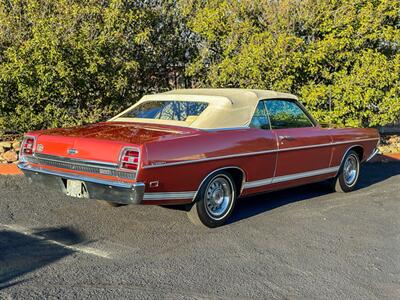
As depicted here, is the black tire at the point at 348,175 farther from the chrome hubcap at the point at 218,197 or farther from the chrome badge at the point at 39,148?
the chrome badge at the point at 39,148

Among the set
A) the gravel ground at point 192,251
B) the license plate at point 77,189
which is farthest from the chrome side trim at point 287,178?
the license plate at point 77,189

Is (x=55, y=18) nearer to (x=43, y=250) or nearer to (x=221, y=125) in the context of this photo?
(x=221, y=125)

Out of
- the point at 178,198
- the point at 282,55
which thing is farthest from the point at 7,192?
the point at 282,55

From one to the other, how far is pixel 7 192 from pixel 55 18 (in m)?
3.24

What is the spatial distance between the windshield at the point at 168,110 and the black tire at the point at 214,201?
0.82m

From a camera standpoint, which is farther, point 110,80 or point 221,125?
point 110,80

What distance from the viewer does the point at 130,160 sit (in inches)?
177

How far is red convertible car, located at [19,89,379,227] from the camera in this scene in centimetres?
459

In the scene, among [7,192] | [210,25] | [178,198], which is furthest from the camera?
[210,25]

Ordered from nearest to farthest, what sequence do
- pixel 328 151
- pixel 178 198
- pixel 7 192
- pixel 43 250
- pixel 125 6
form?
pixel 43 250, pixel 178 198, pixel 7 192, pixel 328 151, pixel 125 6

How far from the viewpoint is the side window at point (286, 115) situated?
609 cm

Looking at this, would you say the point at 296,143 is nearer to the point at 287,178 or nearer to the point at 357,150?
the point at 287,178

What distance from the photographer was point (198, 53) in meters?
9.95

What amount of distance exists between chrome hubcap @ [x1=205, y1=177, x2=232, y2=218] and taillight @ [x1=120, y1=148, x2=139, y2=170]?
102 centimetres
